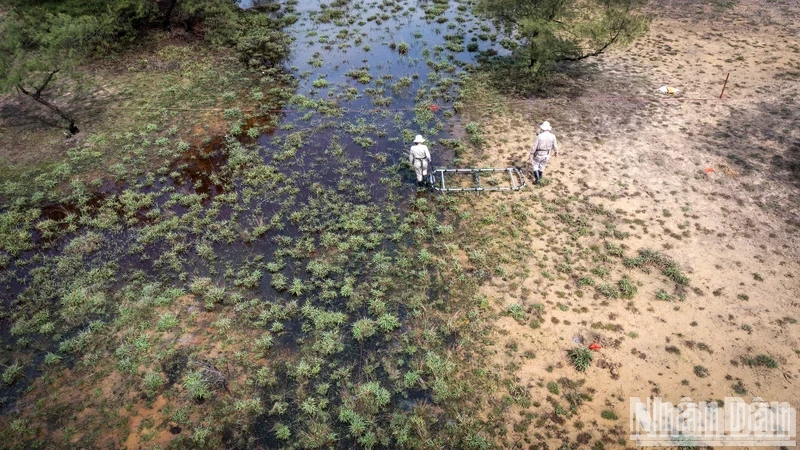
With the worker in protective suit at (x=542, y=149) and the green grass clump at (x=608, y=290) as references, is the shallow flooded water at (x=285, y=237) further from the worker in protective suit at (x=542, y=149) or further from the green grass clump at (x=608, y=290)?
the green grass clump at (x=608, y=290)

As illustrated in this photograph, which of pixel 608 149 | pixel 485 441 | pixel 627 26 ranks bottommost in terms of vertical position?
pixel 485 441

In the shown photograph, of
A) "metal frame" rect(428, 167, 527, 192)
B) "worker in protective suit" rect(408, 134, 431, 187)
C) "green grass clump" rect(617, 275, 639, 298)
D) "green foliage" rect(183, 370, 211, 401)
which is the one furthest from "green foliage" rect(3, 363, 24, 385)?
"green grass clump" rect(617, 275, 639, 298)

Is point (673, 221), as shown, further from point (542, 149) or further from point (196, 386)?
point (196, 386)

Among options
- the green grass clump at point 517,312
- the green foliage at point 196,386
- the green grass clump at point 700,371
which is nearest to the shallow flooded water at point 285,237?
the green foliage at point 196,386

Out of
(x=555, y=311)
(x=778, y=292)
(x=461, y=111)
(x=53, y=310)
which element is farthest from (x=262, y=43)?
(x=778, y=292)

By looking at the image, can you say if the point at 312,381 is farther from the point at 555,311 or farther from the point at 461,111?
the point at 461,111
